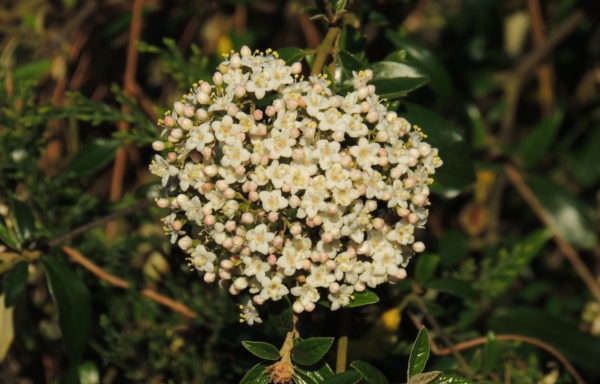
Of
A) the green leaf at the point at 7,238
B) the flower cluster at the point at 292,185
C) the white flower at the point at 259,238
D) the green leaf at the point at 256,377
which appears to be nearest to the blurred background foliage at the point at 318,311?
the green leaf at the point at 7,238

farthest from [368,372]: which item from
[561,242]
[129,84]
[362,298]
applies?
[129,84]

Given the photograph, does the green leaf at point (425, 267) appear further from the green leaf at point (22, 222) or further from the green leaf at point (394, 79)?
the green leaf at point (22, 222)

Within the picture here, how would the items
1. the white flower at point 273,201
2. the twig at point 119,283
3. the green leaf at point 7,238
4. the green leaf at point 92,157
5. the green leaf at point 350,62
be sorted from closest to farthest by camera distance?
the white flower at point 273,201, the green leaf at point 350,62, the green leaf at point 7,238, the twig at point 119,283, the green leaf at point 92,157

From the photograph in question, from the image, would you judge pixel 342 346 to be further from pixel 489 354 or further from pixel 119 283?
pixel 119 283

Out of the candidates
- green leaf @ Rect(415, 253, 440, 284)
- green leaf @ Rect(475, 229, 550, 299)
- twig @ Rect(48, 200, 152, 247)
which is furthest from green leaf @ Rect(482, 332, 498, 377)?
twig @ Rect(48, 200, 152, 247)

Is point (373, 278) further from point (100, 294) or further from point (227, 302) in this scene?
point (100, 294)
